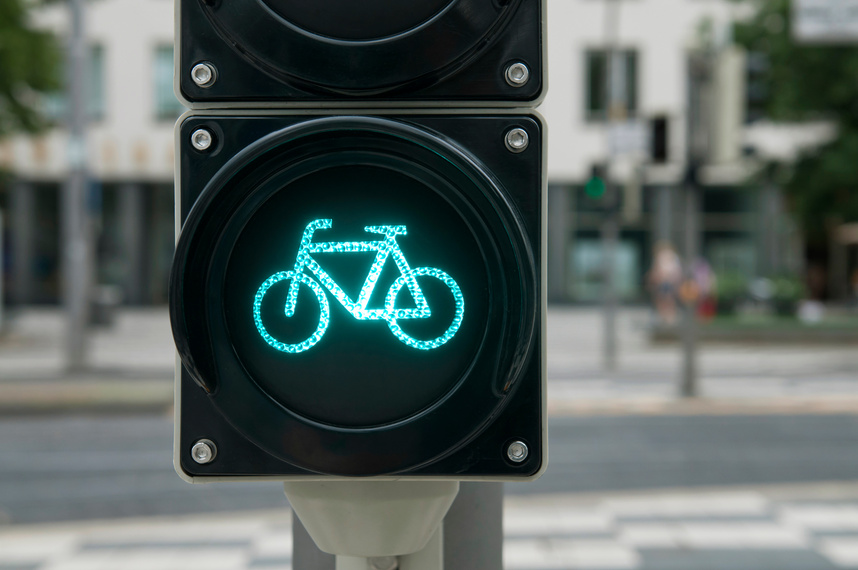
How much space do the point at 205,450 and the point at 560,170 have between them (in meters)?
28.9

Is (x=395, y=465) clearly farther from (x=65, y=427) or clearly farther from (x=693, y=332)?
(x=693, y=332)

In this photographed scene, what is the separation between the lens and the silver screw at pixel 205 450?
1.04 meters

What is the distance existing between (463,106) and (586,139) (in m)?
29.1

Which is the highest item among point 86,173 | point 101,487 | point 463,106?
point 86,173

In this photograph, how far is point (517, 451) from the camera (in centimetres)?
103

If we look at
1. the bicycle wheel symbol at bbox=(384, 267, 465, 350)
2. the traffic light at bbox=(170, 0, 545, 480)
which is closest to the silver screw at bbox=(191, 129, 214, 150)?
the traffic light at bbox=(170, 0, 545, 480)

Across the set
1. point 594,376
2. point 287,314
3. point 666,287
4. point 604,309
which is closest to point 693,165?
point 594,376

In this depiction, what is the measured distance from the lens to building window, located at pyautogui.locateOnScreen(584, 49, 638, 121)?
96.6 ft

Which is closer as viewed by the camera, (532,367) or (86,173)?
(532,367)

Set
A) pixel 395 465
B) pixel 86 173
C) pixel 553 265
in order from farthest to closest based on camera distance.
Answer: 1. pixel 553 265
2. pixel 86 173
3. pixel 395 465

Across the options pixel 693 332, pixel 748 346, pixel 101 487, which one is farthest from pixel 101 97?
pixel 101 487

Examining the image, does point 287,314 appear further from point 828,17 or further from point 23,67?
point 23,67

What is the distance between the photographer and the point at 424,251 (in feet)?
3.26

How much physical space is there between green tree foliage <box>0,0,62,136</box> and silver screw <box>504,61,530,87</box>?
58.7ft
